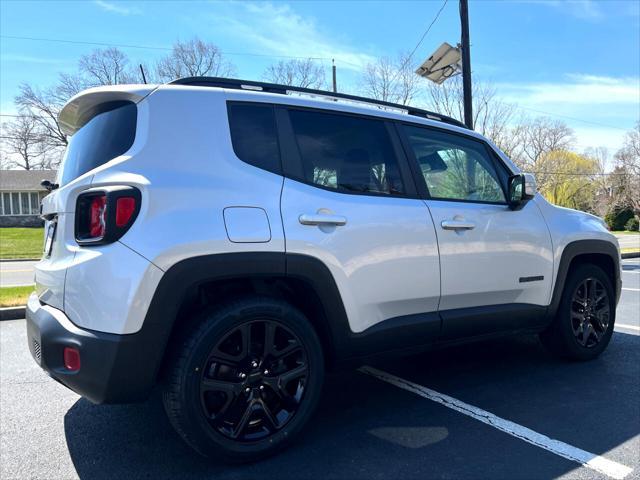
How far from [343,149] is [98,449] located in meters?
2.26

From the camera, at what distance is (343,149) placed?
10.1 ft

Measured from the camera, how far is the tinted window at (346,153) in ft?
9.56

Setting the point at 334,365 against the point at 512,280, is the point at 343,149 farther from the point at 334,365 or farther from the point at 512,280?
the point at 512,280

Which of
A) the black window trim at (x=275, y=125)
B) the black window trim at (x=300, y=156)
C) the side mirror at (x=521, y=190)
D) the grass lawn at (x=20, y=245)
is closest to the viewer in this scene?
the black window trim at (x=275, y=125)

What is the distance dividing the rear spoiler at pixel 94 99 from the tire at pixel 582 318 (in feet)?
11.7

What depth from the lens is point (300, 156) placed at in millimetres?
2842

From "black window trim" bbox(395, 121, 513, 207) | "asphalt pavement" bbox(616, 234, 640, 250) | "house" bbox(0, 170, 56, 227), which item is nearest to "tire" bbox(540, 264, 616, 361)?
"black window trim" bbox(395, 121, 513, 207)

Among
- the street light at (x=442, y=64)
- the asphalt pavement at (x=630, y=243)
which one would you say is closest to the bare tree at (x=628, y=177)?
the asphalt pavement at (x=630, y=243)

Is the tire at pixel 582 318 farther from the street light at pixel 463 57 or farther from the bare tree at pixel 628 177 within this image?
the bare tree at pixel 628 177

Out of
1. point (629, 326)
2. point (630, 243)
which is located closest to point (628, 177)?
point (630, 243)

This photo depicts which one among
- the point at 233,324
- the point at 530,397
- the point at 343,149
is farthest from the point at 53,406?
the point at 530,397

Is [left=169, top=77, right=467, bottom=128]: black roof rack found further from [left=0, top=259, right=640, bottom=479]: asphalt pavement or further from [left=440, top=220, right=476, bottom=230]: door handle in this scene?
[left=0, top=259, right=640, bottom=479]: asphalt pavement

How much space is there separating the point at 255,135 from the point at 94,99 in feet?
2.98

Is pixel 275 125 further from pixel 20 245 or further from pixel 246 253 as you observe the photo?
pixel 20 245
